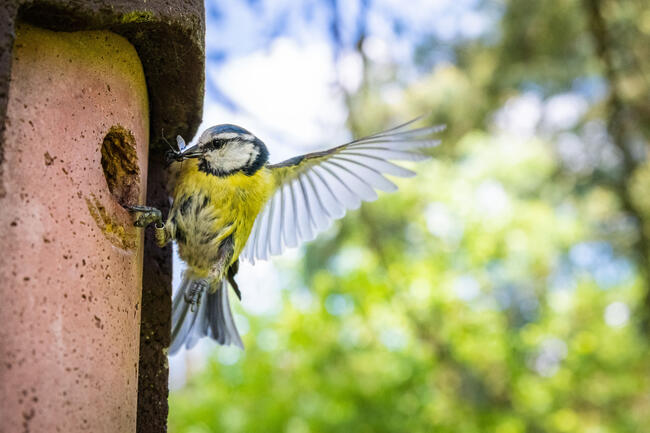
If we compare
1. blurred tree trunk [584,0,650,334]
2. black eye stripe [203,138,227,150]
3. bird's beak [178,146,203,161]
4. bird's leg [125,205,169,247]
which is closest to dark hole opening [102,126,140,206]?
bird's leg [125,205,169,247]

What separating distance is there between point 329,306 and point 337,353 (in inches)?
15.4

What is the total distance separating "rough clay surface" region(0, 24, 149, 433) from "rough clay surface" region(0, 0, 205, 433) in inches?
3.1

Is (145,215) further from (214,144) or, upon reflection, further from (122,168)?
(214,144)

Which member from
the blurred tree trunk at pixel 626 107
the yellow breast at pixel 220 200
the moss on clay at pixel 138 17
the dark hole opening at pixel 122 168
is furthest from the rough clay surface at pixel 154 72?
the blurred tree trunk at pixel 626 107

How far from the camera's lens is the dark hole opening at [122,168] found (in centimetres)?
187

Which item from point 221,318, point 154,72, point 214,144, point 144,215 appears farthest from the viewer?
point 221,318

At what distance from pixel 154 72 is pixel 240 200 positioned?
0.49 m

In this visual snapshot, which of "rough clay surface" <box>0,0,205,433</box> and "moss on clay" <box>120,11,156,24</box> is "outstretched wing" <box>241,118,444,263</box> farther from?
"moss on clay" <box>120,11,156,24</box>

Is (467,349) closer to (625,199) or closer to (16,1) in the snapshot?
(625,199)

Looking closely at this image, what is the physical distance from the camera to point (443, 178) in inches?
283

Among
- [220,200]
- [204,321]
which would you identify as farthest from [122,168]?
[204,321]

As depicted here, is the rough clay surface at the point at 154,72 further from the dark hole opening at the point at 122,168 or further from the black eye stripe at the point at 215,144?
the dark hole opening at the point at 122,168

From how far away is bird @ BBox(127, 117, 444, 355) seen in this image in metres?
2.18

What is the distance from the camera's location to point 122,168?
190cm
